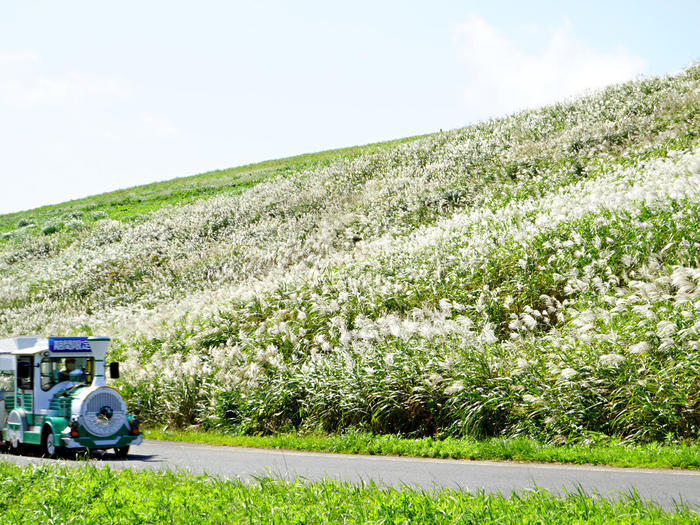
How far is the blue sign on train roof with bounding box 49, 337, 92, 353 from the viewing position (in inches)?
548

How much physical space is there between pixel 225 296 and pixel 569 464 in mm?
18092

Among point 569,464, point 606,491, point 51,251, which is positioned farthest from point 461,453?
point 51,251

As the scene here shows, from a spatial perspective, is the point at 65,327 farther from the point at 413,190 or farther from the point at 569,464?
the point at 569,464

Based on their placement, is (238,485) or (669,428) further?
(669,428)

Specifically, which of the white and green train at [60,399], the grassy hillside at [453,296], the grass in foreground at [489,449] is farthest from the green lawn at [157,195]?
the grass in foreground at [489,449]

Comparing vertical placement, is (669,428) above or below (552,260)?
below

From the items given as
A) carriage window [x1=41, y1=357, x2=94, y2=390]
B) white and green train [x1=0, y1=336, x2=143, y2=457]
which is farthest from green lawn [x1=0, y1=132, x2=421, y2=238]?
carriage window [x1=41, y1=357, x2=94, y2=390]

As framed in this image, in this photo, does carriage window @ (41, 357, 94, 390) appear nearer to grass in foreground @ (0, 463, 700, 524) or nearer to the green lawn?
grass in foreground @ (0, 463, 700, 524)

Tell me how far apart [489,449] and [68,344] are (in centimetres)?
873

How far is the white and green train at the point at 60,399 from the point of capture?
13.0m

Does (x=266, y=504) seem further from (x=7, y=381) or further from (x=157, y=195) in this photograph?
(x=157, y=195)

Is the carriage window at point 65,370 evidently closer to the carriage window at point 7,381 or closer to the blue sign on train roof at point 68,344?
the blue sign on train roof at point 68,344

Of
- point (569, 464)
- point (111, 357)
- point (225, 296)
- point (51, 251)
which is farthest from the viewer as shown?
point (51, 251)

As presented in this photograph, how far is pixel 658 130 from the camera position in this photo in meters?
26.4
